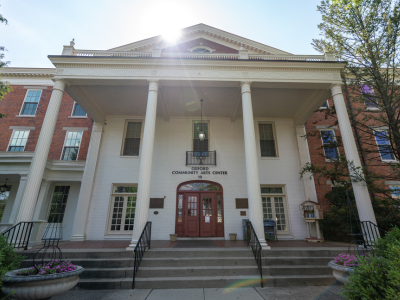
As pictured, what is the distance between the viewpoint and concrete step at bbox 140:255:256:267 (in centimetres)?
615

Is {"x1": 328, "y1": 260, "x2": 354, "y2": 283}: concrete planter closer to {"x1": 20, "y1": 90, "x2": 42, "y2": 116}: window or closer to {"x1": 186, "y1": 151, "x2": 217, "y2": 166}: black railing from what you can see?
{"x1": 186, "y1": 151, "x2": 217, "y2": 166}: black railing

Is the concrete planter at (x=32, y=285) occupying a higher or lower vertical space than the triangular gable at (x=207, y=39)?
lower

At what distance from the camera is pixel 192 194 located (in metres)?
11.5

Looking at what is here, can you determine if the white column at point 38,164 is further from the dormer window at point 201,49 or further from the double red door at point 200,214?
the dormer window at point 201,49

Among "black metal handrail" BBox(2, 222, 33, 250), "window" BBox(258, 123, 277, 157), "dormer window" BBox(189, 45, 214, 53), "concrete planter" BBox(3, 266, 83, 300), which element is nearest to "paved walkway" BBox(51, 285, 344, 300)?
"concrete planter" BBox(3, 266, 83, 300)

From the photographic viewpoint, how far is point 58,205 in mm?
11789

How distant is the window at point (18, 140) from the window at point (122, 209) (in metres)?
Answer: 7.15

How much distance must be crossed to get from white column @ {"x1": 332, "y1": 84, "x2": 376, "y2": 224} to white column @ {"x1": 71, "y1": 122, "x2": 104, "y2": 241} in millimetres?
12303

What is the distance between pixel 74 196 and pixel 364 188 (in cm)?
1432

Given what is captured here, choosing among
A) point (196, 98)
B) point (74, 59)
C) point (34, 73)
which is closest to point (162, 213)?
point (196, 98)

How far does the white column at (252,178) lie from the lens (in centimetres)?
722

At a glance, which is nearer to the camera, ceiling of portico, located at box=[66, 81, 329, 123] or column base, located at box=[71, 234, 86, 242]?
column base, located at box=[71, 234, 86, 242]

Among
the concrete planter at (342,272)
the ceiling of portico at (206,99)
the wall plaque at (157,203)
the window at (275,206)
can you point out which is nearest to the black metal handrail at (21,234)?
the wall plaque at (157,203)

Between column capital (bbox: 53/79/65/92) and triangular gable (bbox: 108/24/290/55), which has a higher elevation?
triangular gable (bbox: 108/24/290/55)
